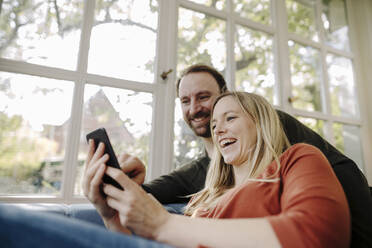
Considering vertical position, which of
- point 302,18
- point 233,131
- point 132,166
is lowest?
point 132,166

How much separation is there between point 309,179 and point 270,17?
220 centimetres

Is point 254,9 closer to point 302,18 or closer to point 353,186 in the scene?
point 302,18

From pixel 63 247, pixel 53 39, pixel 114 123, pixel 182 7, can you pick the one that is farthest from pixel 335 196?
pixel 182 7

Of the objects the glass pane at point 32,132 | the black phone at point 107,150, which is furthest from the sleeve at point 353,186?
the glass pane at point 32,132

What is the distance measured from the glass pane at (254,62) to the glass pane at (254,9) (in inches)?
5.1

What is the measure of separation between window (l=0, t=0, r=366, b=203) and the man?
0.24 m

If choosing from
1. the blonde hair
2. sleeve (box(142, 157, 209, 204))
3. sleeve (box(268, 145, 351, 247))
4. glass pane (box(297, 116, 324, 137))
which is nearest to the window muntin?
glass pane (box(297, 116, 324, 137))

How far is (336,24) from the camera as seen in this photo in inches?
114

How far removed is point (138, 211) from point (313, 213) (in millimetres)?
368

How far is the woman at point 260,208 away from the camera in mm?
512

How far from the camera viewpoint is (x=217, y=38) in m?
2.09

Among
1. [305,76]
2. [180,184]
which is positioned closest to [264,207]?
[180,184]

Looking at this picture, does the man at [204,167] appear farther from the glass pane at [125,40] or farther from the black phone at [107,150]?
the glass pane at [125,40]

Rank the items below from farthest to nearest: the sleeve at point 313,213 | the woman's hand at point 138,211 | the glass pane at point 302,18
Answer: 1. the glass pane at point 302,18
2. the woman's hand at point 138,211
3. the sleeve at point 313,213
